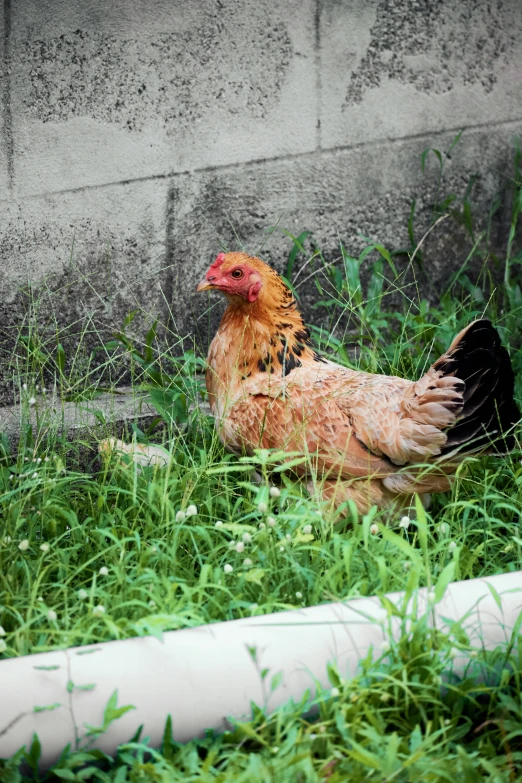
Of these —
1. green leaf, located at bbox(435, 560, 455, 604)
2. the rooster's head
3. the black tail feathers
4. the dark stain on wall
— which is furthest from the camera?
the dark stain on wall

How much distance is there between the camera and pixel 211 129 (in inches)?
158

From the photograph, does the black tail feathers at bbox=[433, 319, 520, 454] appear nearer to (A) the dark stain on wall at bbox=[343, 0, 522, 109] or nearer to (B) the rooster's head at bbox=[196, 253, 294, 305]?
(B) the rooster's head at bbox=[196, 253, 294, 305]

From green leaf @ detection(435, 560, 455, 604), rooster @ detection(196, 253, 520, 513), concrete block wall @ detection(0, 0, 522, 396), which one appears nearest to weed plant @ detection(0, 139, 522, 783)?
green leaf @ detection(435, 560, 455, 604)

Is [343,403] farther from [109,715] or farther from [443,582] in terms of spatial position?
[109,715]

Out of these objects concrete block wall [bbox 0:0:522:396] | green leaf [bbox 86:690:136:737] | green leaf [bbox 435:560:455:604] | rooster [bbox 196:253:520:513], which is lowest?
green leaf [bbox 86:690:136:737]

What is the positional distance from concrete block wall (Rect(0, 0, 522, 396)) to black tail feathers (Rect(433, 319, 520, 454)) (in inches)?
58.4

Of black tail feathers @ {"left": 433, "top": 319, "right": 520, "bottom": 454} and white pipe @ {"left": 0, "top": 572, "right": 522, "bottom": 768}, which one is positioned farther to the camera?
black tail feathers @ {"left": 433, "top": 319, "right": 520, "bottom": 454}

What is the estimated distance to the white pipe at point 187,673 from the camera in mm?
2205

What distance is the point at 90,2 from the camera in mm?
3664

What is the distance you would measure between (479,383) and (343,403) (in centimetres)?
49

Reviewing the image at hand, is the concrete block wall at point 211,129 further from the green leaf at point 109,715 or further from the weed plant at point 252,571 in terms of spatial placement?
the green leaf at point 109,715

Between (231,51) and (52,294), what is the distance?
132cm

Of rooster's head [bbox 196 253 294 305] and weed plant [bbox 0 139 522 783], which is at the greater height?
rooster's head [bbox 196 253 294 305]

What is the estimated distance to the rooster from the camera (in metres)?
2.97
